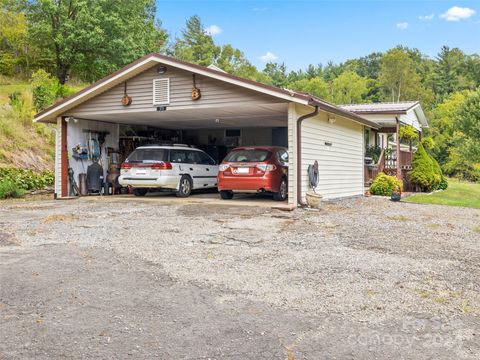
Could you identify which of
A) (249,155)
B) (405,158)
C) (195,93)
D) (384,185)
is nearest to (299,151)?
(249,155)

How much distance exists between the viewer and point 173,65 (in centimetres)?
1238

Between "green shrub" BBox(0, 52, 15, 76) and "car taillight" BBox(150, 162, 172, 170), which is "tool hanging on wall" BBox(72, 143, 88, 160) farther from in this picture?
"green shrub" BBox(0, 52, 15, 76)

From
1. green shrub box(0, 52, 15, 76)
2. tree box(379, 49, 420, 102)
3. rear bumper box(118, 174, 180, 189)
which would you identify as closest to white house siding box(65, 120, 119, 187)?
rear bumper box(118, 174, 180, 189)

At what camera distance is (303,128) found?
40.0ft

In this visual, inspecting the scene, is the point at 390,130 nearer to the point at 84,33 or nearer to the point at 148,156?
the point at 148,156

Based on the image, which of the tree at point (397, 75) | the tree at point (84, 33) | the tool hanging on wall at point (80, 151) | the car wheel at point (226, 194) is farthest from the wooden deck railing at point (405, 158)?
the tree at point (397, 75)

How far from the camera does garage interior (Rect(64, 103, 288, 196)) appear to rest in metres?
14.6

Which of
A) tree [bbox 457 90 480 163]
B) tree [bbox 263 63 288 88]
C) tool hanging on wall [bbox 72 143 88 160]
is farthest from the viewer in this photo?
tree [bbox 263 63 288 88]

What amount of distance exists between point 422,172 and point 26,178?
15.3 m

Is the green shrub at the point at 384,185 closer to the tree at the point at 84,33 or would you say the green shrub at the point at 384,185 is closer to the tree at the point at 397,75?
the tree at the point at 84,33

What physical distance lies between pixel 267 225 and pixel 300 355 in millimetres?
5590

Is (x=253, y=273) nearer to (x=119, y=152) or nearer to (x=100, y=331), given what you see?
(x=100, y=331)

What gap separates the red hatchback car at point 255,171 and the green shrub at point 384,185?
6040mm

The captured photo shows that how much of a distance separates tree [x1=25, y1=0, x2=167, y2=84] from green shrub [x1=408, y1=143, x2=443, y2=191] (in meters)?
19.9
